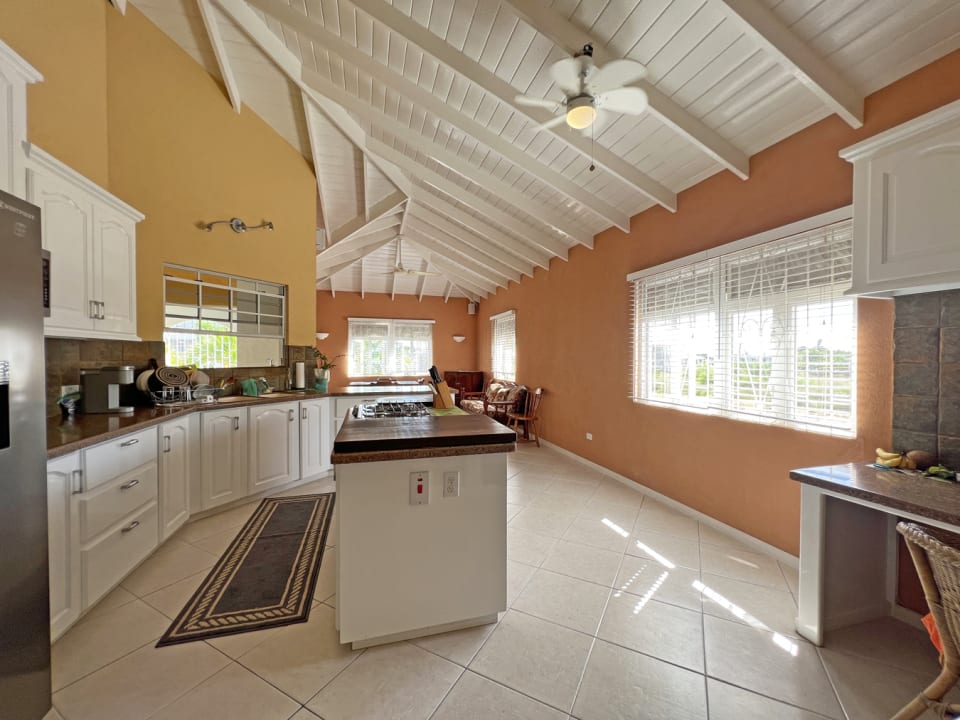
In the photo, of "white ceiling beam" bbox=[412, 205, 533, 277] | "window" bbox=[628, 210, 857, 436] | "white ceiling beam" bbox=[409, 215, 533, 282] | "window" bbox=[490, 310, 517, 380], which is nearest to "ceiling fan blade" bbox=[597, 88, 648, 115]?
"window" bbox=[628, 210, 857, 436]

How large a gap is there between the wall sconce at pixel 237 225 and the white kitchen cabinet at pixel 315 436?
1.74 meters

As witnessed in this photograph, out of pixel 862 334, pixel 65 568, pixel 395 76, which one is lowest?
pixel 65 568

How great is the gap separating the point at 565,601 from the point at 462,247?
546 centimetres

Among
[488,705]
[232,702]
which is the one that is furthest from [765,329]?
[232,702]

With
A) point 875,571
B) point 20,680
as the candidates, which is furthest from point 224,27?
point 875,571

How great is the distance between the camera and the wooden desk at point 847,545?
61.0 inches

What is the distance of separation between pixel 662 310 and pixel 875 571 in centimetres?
214

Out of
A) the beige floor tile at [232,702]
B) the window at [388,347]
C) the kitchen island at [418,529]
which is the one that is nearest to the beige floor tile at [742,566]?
the kitchen island at [418,529]

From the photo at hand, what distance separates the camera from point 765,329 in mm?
2516

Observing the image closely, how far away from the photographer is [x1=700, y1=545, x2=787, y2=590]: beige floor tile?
7.30 ft

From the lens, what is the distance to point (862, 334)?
2029 millimetres

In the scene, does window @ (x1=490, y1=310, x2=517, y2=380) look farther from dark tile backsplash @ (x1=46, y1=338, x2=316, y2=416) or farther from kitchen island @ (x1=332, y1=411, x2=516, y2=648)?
kitchen island @ (x1=332, y1=411, x2=516, y2=648)

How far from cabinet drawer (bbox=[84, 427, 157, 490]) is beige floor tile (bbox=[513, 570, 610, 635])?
7.02 feet

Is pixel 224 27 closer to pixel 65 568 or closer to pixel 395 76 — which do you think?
pixel 395 76
